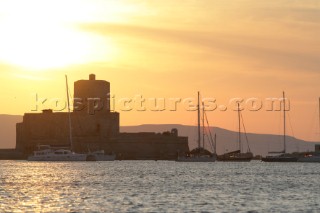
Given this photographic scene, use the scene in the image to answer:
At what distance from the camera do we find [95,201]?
72.3 metres

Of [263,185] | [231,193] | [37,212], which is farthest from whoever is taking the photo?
[263,185]

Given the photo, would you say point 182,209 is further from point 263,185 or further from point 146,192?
point 263,185

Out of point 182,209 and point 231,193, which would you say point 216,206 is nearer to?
point 182,209

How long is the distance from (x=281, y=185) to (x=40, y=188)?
27.7 meters

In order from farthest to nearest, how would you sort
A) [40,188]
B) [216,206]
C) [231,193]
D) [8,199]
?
[40,188] < [231,193] < [8,199] < [216,206]

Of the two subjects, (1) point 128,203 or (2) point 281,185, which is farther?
(2) point 281,185

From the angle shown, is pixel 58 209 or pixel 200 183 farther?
pixel 200 183

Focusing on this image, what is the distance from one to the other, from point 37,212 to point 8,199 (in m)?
12.8

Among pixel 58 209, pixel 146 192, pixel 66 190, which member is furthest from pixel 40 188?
pixel 58 209

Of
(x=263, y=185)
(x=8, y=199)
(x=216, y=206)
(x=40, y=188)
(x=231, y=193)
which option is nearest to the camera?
(x=216, y=206)

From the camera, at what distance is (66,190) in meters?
86.6

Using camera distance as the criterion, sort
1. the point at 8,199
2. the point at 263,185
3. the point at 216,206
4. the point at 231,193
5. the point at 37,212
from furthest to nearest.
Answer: the point at 263,185 < the point at 231,193 < the point at 8,199 < the point at 216,206 < the point at 37,212

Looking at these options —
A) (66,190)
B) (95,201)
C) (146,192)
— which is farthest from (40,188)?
(95,201)

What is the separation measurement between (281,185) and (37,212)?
42.1 m
